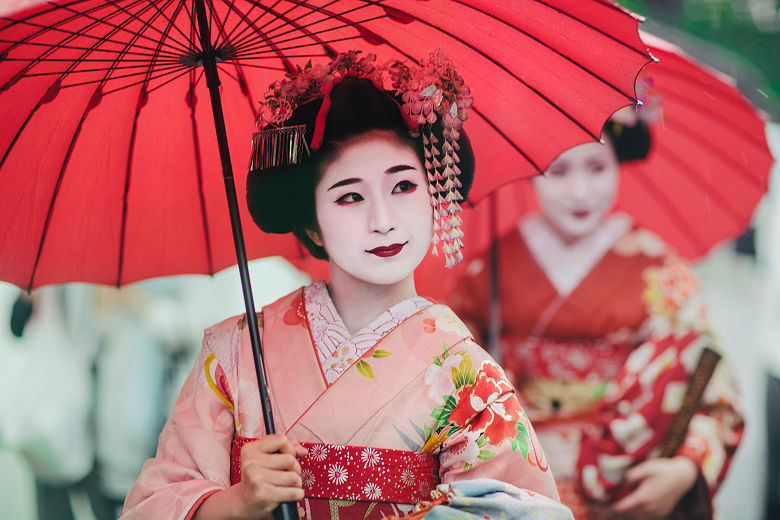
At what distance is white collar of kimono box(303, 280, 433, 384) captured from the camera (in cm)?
184

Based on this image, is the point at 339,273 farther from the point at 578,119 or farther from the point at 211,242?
the point at 578,119

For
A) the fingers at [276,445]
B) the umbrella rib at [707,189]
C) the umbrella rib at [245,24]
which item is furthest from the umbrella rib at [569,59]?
the umbrella rib at [707,189]

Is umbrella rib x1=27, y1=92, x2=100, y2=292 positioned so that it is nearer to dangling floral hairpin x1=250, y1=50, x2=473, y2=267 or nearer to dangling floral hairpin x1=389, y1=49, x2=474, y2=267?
dangling floral hairpin x1=250, y1=50, x2=473, y2=267

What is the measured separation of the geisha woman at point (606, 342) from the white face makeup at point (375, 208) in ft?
6.47

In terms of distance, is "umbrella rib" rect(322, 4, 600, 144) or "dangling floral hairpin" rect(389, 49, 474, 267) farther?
"umbrella rib" rect(322, 4, 600, 144)

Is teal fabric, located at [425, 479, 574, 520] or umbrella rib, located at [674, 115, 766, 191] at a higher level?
umbrella rib, located at [674, 115, 766, 191]

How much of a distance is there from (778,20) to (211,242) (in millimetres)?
2860

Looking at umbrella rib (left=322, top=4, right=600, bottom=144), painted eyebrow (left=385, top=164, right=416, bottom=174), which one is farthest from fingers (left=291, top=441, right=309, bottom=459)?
umbrella rib (left=322, top=4, right=600, bottom=144)

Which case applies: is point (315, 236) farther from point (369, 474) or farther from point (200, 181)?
point (369, 474)

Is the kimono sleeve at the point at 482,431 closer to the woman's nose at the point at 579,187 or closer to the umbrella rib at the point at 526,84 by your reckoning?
the umbrella rib at the point at 526,84

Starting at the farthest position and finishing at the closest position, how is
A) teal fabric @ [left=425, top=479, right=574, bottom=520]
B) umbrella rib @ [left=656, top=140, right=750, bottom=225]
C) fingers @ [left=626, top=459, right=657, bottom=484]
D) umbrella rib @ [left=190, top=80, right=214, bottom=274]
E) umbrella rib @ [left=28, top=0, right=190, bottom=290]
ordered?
fingers @ [left=626, top=459, right=657, bottom=484]
umbrella rib @ [left=656, top=140, right=750, bottom=225]
umbrella rib @ [left=190, top=80, right=214, bottom=274]
umbrella rib @ [left=28, top=0, right=190, bottom=290]
teal fabric @ [left=425, top=479, right=574, bottom=520]

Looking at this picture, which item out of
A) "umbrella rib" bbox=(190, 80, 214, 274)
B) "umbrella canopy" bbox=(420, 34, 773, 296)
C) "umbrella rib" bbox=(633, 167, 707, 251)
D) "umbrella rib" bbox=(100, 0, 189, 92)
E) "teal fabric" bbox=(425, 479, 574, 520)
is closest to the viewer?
"teal fabric" bbox=(425, 479, 574, 520)

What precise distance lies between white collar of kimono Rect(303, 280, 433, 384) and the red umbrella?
216mm

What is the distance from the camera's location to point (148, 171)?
210 centimetres
